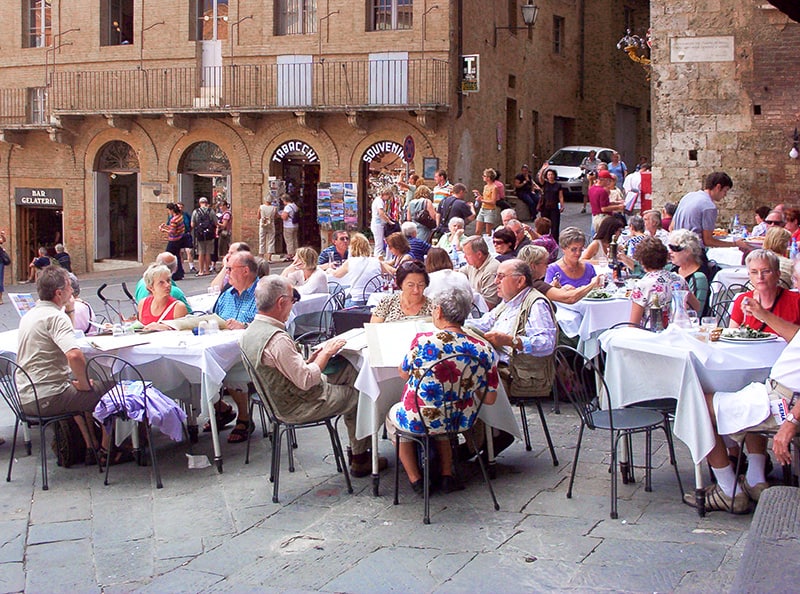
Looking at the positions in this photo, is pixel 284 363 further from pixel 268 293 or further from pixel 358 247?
pixel 358 247

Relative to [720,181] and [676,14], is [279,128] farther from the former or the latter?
[720,181]

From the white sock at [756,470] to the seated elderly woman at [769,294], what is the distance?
0.75 meters

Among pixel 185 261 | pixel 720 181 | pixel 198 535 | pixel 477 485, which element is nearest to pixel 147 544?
pixel 198 535

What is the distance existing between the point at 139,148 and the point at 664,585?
79.8 feet

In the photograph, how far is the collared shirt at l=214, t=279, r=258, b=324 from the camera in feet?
25.9

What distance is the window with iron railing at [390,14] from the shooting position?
80.5 feet

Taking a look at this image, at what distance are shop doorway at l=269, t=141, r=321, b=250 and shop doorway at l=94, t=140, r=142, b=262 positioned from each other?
13.7 ft

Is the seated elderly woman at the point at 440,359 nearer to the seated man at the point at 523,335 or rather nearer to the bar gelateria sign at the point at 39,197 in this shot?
the seated man at the point at 523,335

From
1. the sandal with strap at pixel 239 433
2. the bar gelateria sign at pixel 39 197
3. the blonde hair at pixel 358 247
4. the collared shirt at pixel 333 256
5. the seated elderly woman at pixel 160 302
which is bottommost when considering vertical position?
the sandal with strap at pixel 239 433

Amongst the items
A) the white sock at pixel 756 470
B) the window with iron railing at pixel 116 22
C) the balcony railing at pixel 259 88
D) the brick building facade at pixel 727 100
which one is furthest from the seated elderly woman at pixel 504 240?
the window with iron railing at pixel 116 22

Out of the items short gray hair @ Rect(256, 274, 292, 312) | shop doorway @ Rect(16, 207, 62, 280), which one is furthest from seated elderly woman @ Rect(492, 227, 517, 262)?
shop doorway @ Rect(16, 207, 62, 280)

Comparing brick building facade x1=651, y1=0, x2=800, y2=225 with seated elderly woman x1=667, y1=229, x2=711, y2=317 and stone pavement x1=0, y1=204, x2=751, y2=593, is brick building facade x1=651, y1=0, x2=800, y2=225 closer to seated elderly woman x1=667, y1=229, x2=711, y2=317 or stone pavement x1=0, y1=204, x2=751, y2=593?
seated elderly woman x1=667, y1=229, x2=711, y2=317

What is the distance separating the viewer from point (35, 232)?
96.1ft

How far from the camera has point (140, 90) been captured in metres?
26.4
